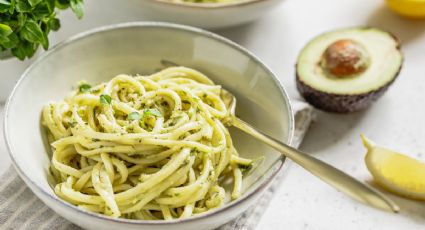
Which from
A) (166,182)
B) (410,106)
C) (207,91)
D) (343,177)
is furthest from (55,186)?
(410,106)

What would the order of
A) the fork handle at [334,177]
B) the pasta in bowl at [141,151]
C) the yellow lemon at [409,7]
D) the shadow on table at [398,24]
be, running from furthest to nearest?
the shadow on table at [398,24], the yellow lemon at [409,7], the pasta in bowl at [141,151], the fork handle at [334,177]

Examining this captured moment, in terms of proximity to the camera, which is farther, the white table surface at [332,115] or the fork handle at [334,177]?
the white table surface at [332,115]

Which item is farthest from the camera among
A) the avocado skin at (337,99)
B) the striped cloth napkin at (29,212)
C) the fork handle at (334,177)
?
the avocado skin at (337,99)

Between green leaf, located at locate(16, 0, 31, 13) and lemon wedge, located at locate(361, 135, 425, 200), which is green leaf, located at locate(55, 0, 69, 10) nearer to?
green leaf, located at locate(16, 0, 31, 13)

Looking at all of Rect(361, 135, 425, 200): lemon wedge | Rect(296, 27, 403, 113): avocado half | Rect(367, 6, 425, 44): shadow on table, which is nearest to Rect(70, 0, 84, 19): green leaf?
Rect(296, 27, 403, 113): avocado half

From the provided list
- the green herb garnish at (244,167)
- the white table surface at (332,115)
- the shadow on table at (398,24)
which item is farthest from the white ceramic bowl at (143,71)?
the shadow on table at (398,24)

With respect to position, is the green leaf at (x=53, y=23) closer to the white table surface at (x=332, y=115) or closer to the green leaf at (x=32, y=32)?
the green leaf at (x=32, y=32)
